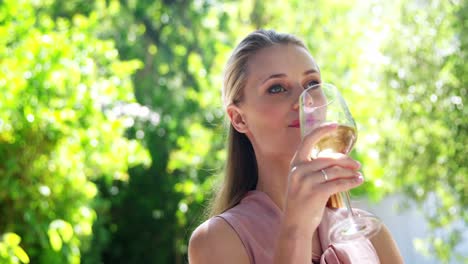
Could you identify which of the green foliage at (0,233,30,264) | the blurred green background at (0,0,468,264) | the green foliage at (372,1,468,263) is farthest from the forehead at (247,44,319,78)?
the green foliage at (372,1,468,263)

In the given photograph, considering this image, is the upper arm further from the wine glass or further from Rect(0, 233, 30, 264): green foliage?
Rect(0, 233, 30, 264): green foliage

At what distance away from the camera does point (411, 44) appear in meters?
6.09

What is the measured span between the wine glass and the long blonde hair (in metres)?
0.38

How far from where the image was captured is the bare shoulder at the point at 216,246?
1528 millimetres

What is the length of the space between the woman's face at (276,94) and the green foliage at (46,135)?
214cm

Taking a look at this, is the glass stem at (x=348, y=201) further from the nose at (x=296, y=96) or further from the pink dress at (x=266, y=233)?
the nose at (x=296, y=96)

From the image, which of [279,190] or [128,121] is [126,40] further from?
[279,190]

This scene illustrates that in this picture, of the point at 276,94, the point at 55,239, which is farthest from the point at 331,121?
the point at 55,239

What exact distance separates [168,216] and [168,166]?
52 cm

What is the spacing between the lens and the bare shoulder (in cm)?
153

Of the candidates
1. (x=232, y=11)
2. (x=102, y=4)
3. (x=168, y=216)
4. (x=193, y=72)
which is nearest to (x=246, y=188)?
(x=168, y=216)

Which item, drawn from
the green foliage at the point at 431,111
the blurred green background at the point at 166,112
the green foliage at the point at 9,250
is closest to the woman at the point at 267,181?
the blurred green background at the point at 166,112

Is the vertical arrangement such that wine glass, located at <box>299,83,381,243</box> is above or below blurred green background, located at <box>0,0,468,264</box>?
above

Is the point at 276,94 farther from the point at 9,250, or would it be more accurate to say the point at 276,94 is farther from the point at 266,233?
the point at 9,250
